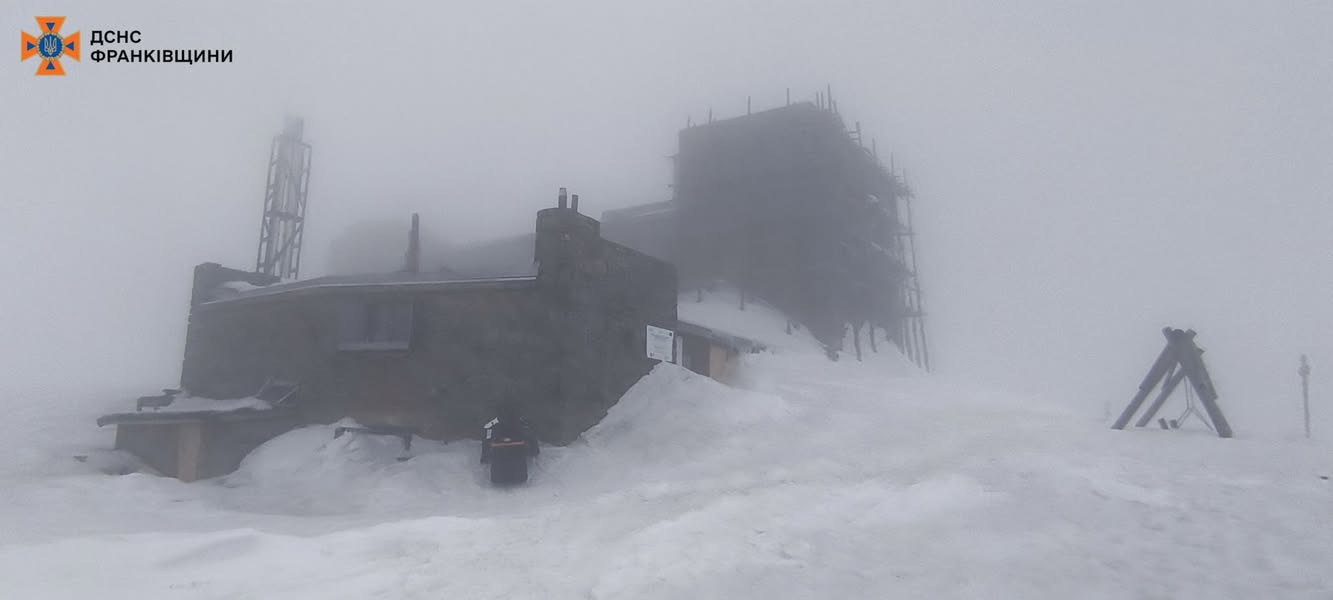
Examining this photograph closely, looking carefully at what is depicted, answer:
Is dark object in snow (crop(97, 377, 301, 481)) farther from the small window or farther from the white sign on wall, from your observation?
the white sign on wall

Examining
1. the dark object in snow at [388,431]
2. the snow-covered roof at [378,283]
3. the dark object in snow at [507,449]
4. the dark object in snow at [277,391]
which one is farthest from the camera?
the dark object in snow at [277,391]

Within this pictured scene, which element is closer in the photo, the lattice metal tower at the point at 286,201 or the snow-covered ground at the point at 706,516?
the snow-covered ground at the point at 706,516

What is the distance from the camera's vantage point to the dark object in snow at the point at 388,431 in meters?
16.7

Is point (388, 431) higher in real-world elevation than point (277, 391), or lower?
lower

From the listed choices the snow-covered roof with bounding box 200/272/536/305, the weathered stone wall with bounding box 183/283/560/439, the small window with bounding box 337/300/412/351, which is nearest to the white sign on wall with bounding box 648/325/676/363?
the weathered stone wall with bounding box 183/283/560/439

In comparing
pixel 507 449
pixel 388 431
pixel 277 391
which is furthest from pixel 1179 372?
pixel 277 391

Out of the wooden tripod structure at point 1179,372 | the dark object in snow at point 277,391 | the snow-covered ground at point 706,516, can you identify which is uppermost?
the wooden tripod structure at point 1179,372

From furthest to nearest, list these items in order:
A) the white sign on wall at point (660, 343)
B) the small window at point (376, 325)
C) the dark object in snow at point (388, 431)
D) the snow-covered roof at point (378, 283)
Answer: the white sign on wall at point (660, 343), the small window at point (376, 325), the snow-covered roof at point (378, 283), the dark object in snow at point (388, 431)

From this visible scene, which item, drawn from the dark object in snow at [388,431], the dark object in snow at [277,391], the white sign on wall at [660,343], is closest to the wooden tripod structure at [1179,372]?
the white sign on wall at [660,343]

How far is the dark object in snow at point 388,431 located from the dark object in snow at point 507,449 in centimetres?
185

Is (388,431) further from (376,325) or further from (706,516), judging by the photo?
(706,516)

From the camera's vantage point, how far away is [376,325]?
61.6 ft

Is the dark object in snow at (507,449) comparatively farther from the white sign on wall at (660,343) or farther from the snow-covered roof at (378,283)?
the white sign on wall at (660,343)

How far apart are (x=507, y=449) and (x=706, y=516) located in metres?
5.95
